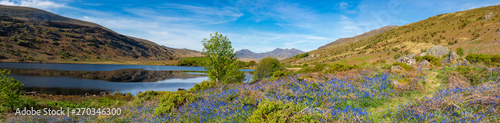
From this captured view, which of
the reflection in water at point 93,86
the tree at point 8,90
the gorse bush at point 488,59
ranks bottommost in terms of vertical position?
the reflection in water at point 93,86

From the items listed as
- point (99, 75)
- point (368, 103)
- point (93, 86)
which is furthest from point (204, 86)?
point (99, 75)

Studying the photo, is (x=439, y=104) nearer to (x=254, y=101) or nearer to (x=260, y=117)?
(x=260, y=117)

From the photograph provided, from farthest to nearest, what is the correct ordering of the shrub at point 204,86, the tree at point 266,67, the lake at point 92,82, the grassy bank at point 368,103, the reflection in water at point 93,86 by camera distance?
the tree at point 266,67 → the reflection in water at point 93,86 → the lake at point 92,82 → the shrub at point 204,86 → the grassy bank at point 368,103

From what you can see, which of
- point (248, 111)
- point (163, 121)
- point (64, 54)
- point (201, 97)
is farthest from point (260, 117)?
point (64, 54)

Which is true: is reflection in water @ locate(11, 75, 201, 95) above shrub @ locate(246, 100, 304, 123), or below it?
below

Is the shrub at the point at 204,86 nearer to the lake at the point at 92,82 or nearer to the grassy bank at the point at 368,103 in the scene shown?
the grassy bank at the point at 368,103

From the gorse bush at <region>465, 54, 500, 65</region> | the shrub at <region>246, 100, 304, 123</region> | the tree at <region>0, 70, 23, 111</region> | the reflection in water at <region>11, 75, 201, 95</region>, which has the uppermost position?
the gorse bush at <region>465, 54, 500, 65</region>

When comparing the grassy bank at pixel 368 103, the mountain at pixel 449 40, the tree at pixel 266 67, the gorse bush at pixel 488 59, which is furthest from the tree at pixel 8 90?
the mountain at pixel 449 40

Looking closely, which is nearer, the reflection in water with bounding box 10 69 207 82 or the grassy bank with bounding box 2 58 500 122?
the grassy bank with bounding box 2 58 500 122

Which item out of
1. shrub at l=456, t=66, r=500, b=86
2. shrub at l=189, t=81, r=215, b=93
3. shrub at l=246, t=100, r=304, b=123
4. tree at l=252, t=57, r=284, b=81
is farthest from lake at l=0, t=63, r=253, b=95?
shrub at l=456, t=66, r=500, b=86

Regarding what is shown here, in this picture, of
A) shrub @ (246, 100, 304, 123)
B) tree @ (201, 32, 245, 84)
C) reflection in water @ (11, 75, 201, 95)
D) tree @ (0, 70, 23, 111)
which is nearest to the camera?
shrub @ (246, 100, 304, 123)

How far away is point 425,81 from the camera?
8.20 metres

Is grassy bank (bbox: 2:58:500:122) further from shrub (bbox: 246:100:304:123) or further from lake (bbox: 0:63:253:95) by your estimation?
lake (bbox: 0:63:253:95)

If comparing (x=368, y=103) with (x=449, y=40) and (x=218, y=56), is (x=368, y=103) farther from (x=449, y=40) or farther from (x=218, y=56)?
(x=449, y=40)
